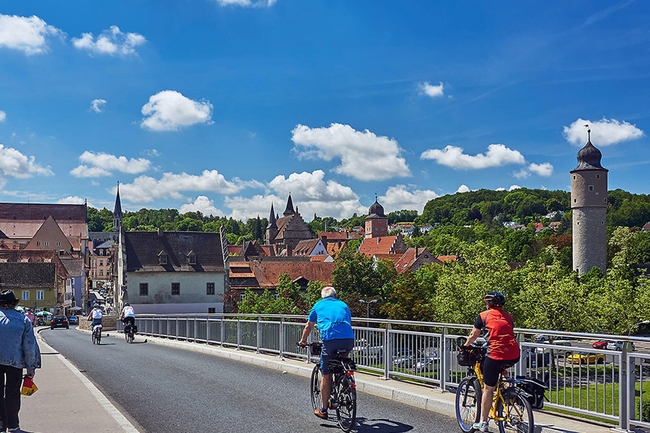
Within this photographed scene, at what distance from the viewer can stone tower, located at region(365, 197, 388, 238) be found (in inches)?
6777

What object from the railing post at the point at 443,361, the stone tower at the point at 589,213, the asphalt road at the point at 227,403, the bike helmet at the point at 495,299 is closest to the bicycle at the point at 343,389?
the asphalt road at the point at 227,403

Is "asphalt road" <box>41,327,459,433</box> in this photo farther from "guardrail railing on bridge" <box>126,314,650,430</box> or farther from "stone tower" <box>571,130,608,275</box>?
"stone tower" <box>571,130,608,275</box>

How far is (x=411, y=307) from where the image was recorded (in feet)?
177

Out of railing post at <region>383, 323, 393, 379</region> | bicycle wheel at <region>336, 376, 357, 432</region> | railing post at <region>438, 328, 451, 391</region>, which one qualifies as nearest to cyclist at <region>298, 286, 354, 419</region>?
bicycle wheel at <region>336, 376, 357, 432</region>

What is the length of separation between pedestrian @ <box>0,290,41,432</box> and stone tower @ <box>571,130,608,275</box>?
100541 millimetres

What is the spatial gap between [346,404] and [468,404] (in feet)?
4.84

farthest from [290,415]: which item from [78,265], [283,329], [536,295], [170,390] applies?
[78,265]

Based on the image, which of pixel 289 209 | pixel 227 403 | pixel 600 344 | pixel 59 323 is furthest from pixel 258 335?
pixel 289 209

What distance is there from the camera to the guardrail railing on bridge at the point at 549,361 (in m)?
6.96

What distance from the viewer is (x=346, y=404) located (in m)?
7.88

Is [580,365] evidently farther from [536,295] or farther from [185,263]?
[185,263]

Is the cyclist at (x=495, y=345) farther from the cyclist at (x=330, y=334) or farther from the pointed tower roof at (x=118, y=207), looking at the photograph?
the pointed tower roof at (x=118, y=207)

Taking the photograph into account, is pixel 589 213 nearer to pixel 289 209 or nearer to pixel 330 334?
pixel 330 334

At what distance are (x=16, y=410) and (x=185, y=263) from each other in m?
60.6
